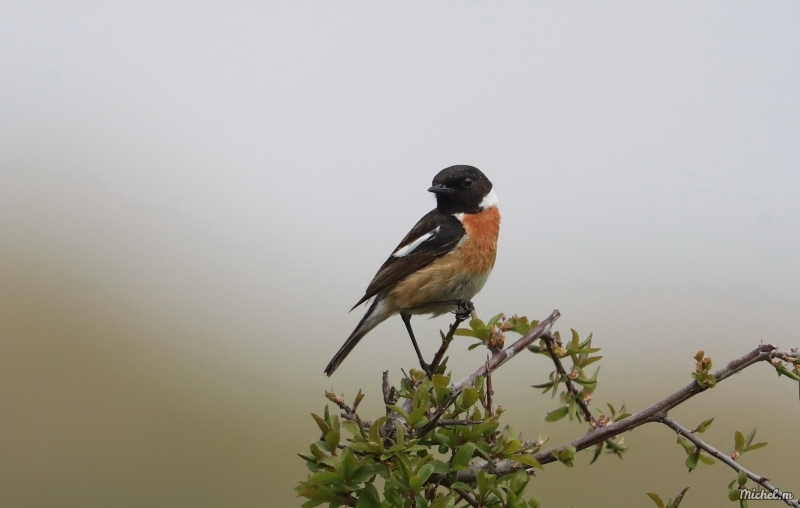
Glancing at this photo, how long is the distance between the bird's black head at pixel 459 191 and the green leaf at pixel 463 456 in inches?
147

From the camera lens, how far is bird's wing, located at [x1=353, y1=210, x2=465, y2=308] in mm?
5320

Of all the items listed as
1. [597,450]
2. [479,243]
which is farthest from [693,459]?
[479,243]

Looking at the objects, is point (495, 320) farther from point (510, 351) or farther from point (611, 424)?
point (611, 424)

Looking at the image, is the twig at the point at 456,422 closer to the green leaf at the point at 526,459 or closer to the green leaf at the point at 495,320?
the green leaf at the point at 526,459

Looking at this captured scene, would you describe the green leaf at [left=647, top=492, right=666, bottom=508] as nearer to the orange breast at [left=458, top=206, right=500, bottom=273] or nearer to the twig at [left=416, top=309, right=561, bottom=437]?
the twig at [left=416, top=309, right=561, bottom=437]

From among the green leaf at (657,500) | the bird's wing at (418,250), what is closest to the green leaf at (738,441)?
the green leaf at (657,500)

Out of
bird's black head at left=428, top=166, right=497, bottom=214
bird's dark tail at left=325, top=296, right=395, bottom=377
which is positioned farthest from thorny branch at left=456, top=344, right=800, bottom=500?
bird's black head at left=428, top=166, right=497, bottom=214

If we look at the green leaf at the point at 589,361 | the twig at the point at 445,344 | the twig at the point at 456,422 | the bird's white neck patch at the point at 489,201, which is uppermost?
the bird's white neck patch at the point at 489,201

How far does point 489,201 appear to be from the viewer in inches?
237

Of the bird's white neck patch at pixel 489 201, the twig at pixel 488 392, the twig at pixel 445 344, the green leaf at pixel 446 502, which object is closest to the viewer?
the green leaf at pixel 446 502

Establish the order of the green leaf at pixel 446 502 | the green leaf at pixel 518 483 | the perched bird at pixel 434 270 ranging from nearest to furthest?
the green leaf at pixel 446 502
the green leaf at pixel 518 483
the perched bird at pixel 434 270

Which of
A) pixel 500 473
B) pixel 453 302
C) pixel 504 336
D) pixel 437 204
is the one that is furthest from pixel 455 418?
pixel 437 204

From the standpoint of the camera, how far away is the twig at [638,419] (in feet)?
7.47

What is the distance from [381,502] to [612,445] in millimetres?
1296
